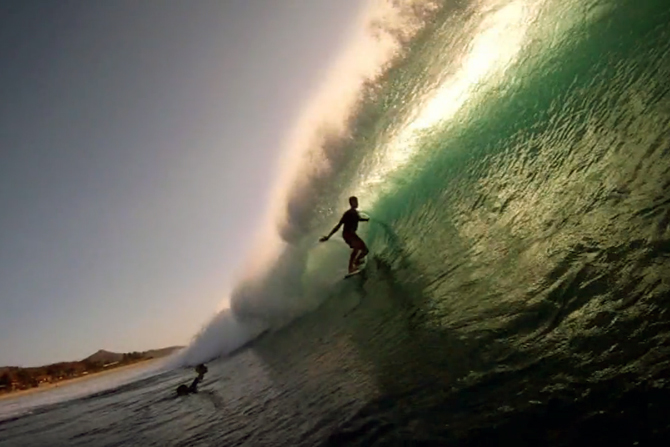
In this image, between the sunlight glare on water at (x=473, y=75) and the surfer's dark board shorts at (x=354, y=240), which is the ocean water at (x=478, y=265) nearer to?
the sunlight glare on water at (x=473, y=75)

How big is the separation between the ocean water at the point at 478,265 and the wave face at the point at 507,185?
1.3 inches

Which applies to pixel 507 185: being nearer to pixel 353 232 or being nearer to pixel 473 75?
pixel 353 232

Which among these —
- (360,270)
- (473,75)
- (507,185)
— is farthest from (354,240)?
(473,75)

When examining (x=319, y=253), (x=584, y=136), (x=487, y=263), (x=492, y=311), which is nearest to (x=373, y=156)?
(x=319, y=253)

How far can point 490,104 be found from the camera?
32.3ft

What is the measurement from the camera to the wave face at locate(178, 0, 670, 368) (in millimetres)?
3520

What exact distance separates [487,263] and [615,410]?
316 cm

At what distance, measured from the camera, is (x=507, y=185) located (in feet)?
22.7

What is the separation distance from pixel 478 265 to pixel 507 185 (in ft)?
6.93

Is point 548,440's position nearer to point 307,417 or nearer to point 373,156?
point 307,417

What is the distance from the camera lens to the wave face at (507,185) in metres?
3.52

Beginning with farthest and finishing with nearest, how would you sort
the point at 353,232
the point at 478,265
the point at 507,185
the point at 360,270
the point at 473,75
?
the point at 473,75, the point at 353,232, the point at 360,270, the point at 507,185, the point at 478,265

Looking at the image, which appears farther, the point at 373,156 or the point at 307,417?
the point at 373,156

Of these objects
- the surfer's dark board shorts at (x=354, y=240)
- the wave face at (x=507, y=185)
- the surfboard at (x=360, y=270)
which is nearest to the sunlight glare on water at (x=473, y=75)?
Result: the wave face at (x=507, y=185)
